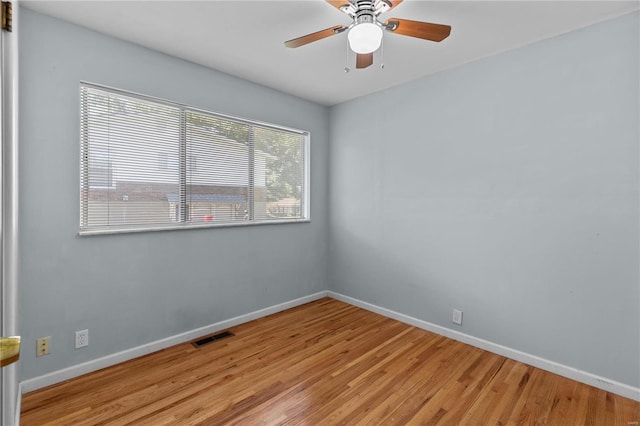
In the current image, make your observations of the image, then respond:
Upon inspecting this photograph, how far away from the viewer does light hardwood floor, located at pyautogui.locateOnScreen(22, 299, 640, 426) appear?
6.10 ft

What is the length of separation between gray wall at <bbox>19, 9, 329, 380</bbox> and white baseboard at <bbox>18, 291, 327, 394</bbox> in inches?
1.7

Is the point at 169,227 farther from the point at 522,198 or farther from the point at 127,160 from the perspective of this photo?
the point at 522,198

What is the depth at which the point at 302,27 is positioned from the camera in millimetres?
2227

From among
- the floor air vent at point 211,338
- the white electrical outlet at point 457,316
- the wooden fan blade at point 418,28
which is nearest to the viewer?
the wooden fan blade at point 418,28

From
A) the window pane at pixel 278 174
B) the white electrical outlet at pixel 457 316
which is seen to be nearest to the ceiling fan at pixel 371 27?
the window pane at pixel 278 174

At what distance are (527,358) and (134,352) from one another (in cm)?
318

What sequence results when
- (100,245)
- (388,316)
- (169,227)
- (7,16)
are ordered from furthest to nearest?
(388,316)
(169,227)
(100,245)
(7,16)

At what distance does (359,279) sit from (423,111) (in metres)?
2.04

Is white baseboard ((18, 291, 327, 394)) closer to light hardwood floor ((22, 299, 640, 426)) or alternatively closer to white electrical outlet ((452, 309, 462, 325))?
light hardwood floor ((22, 299, 640, 426))

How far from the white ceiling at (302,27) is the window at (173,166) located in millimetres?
493

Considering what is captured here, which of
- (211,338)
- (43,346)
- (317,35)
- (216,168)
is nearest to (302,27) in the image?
(317,35)

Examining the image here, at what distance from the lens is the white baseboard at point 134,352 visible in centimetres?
209

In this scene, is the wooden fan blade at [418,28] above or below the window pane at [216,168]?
above

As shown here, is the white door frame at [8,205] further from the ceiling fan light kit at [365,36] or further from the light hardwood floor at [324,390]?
the ceiling fan light kit at [365,36]
